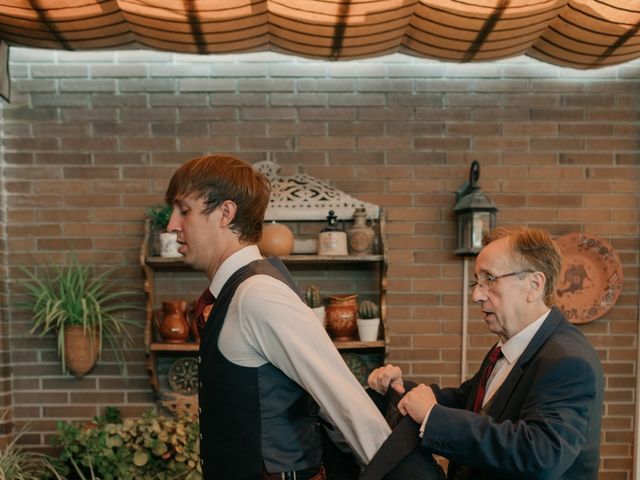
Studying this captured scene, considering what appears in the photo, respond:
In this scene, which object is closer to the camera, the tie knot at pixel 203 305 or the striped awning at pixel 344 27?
the tie knot at pixel 203 305

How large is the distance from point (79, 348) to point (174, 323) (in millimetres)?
510

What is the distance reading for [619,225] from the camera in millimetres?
3291

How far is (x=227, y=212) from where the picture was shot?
61.0 inches

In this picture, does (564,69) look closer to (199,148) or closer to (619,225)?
(619,225)

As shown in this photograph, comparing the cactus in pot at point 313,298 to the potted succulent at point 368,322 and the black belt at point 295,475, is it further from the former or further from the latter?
the black belt at point 295,475

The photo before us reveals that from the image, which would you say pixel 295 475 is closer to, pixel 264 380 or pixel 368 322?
pixel 264 380

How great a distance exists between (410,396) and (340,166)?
1.92 meters

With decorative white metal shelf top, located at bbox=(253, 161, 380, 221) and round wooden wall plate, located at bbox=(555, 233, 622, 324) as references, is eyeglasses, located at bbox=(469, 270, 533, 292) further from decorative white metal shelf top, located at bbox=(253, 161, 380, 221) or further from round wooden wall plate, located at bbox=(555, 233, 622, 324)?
round wooden wall plate, located at bbox=(555, 233, 622, 324)

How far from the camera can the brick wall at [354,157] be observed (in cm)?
322

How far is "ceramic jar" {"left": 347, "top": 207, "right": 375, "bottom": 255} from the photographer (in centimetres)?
304

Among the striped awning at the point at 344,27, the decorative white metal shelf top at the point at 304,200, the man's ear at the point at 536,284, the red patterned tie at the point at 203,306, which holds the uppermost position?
the striped awning at the point at 344,27

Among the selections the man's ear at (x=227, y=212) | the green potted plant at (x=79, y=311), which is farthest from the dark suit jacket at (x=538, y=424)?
the green potted plant at (x=79, y=311)

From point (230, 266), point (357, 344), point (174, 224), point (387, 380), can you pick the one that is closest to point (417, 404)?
point (387, 380)

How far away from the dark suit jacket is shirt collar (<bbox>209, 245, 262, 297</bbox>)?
59 cm
